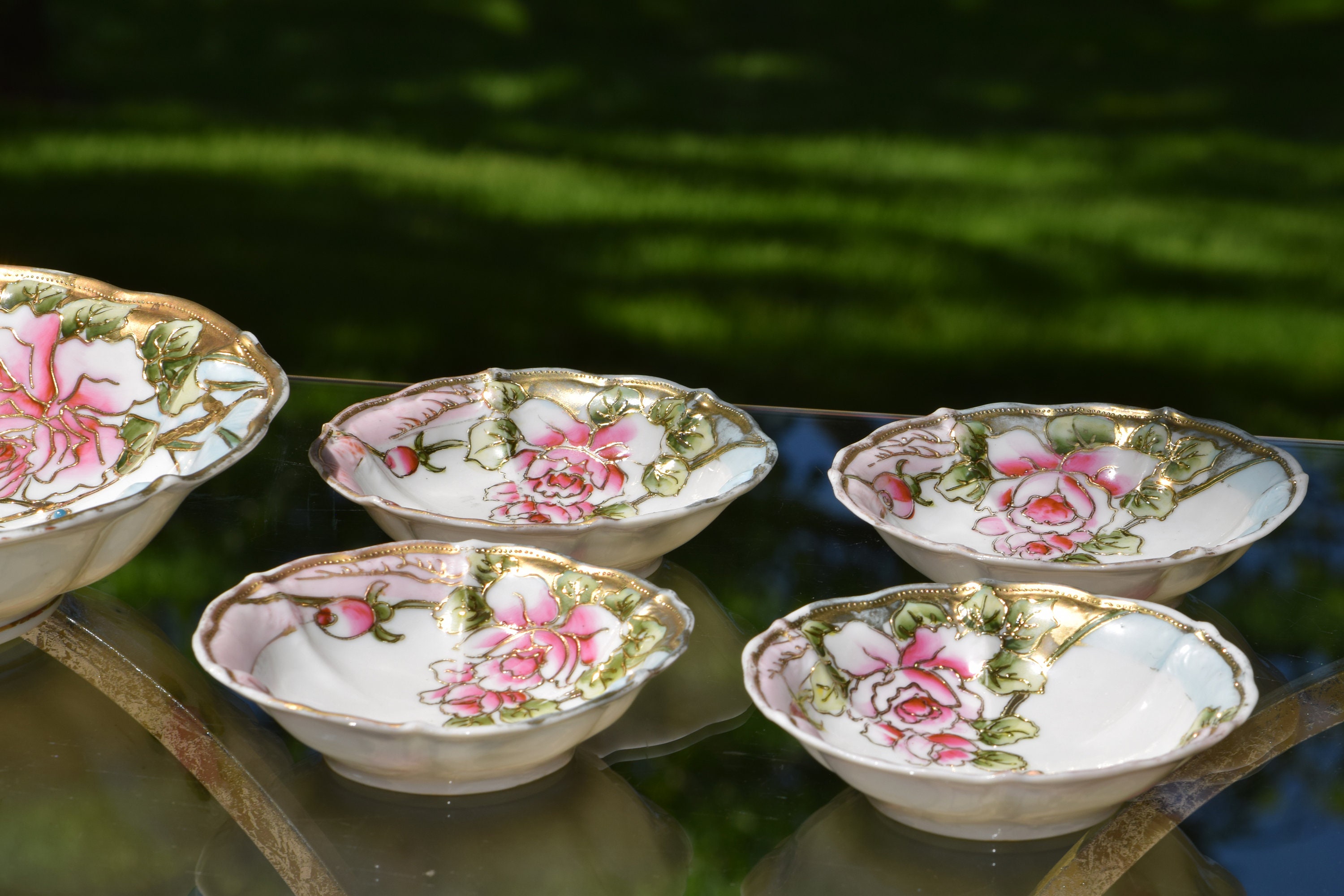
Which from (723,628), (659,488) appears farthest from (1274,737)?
(659,488)

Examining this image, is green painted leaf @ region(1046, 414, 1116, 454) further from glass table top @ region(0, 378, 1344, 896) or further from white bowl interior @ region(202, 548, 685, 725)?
white bowl interior @ region(202, 548, 685, 725)

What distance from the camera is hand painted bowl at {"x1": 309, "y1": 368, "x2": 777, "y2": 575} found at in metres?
0.87

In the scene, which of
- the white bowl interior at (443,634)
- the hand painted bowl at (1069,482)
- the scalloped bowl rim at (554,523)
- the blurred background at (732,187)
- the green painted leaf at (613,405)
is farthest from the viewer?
the blurred background at (732,187)

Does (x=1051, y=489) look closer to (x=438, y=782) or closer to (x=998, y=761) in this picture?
(x=998, y=761)

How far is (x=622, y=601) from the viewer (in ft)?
2.27

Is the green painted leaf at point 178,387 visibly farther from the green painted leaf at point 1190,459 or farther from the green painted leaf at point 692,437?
the green painted leaf at point 1190,459

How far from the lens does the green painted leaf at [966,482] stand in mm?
927

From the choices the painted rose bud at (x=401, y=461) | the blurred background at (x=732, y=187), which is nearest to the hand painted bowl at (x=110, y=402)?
the painted rose bud at (x=401, y=461)

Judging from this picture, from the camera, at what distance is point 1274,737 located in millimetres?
697

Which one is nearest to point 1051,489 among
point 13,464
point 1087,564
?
point 1087,564

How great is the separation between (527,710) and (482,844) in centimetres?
7

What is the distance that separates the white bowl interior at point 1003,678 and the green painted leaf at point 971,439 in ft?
0.77

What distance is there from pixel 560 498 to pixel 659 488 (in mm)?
69

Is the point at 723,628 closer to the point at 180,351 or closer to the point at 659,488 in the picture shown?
the point at 659,488
